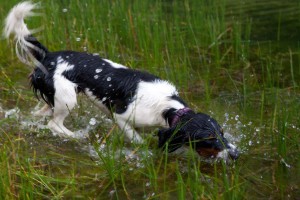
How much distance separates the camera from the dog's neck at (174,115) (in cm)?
350

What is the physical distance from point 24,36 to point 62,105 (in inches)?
24.3

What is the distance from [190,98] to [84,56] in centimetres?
120

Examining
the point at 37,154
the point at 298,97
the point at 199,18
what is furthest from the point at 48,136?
the point at 199,18

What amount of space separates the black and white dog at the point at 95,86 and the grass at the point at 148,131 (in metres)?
0.19

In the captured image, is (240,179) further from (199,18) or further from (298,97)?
(199,18)

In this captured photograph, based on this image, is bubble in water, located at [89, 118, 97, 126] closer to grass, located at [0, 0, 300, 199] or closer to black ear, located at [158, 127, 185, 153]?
grass, located at [0, 0, 300, 199]

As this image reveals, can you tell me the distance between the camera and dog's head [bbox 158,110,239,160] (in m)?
3.23

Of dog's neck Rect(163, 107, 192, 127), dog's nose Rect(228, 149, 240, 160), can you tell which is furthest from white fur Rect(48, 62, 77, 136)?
dog's nose Rect(228, 149, 240, 160)

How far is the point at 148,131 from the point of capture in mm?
3924

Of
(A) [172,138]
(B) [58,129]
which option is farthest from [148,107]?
(B) [58,129]

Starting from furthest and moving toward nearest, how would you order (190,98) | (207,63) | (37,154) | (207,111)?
1. (207,63)
2. (190,98)
3. (207,111)
4. (37,154)

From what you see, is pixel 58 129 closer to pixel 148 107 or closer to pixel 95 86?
pixel 95 86

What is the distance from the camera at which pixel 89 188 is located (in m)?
3.04

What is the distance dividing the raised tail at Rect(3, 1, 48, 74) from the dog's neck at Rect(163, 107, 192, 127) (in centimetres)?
103
